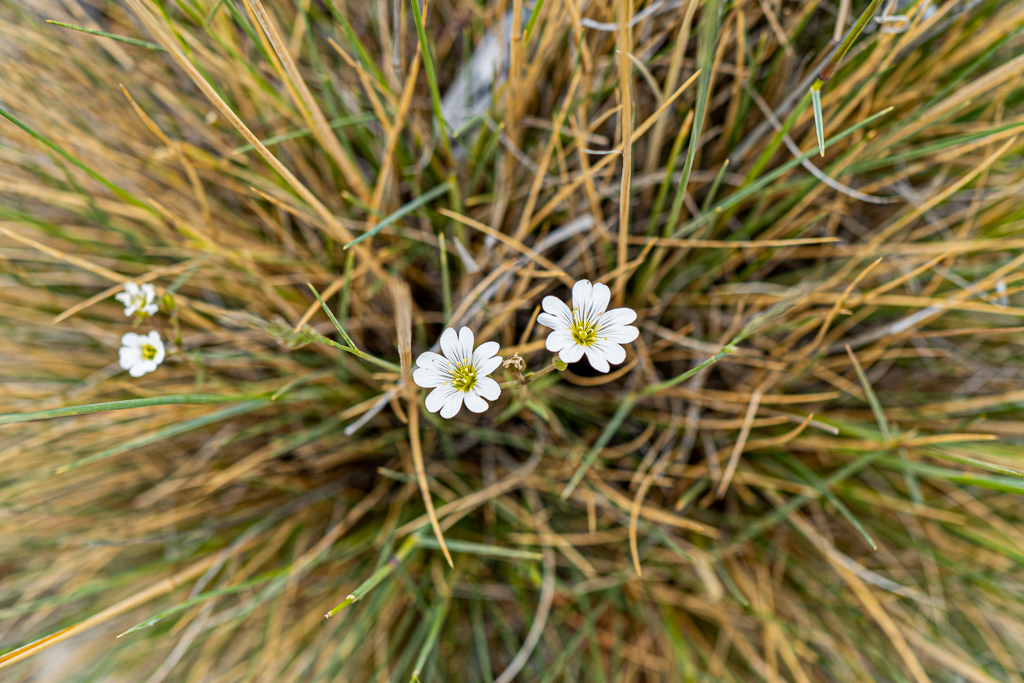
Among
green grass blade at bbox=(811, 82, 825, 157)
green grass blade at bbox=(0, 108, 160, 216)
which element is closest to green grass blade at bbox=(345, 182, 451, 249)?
green grass blade at bbox=(0, 108, 160, 216)

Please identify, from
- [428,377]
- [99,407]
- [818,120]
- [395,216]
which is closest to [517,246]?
[395,216]

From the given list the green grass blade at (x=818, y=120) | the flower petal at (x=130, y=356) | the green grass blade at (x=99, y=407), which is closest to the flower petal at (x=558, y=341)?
the green grass blade at (x=818, y=120)

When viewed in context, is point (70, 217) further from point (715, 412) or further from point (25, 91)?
point (715, 412)

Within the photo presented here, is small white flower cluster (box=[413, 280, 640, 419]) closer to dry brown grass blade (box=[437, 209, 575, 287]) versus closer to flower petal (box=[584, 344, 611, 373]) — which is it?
flower petal (box=[584, 344, 611, 373])

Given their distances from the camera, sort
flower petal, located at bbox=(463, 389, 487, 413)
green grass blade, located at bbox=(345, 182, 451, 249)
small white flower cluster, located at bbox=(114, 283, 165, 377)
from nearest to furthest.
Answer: flower petal, located at bbox=(463, 389, 487, 413)
green grass blade, located at bbox=(345, 182, 451, 249)
small white flower cluster, located at bbox=(114, 283, 165, 377)

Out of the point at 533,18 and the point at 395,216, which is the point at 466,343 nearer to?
the point at 395,216

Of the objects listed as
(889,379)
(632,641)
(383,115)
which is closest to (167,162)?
(383,115)
